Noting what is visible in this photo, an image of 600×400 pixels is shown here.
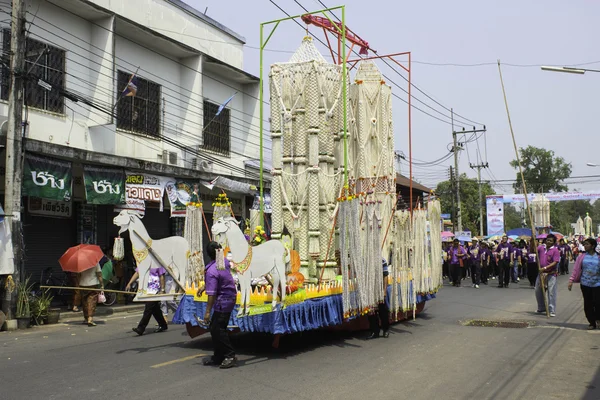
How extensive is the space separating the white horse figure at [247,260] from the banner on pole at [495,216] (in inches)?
1429

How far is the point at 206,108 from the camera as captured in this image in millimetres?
19031

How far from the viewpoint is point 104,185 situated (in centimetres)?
1335

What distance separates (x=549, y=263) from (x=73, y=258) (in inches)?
403

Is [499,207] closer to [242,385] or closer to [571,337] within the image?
[571,337]

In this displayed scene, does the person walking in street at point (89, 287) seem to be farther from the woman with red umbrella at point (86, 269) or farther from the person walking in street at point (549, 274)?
the person walking in street at point (549, 274)

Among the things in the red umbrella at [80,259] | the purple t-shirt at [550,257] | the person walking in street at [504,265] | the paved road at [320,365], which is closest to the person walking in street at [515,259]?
the person walking in street at [504,265]

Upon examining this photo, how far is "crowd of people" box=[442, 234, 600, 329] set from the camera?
32.1ft

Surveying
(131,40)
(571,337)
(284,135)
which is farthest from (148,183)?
(571,337)

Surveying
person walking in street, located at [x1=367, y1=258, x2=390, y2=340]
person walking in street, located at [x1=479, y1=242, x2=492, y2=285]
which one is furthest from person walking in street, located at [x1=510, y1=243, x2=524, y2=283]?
person walking in street, located at [x1=367, y1=258, x2=390, y2=340]

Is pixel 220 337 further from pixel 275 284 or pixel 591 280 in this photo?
pixel 591 280

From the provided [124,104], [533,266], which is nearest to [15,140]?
[124,104]

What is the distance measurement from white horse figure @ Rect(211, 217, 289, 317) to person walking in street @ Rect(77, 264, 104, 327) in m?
5.19

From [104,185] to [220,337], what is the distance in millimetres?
7909

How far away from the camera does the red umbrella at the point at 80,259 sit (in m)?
10.8
